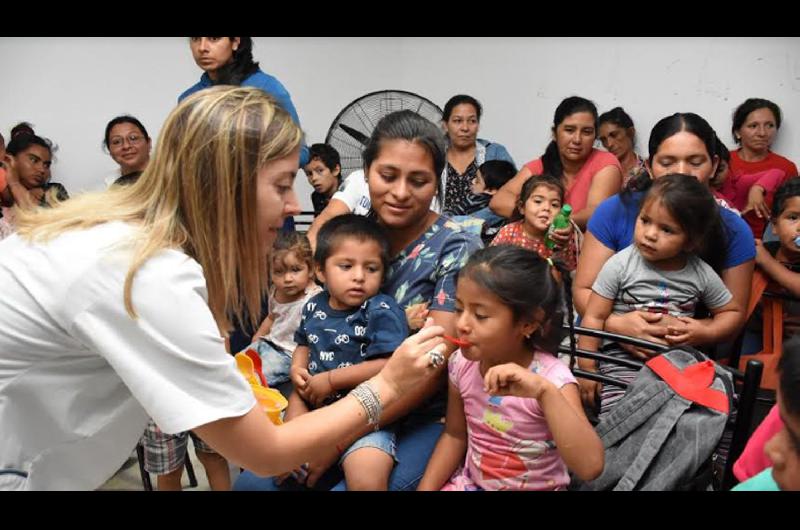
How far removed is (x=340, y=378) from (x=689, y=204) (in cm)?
120

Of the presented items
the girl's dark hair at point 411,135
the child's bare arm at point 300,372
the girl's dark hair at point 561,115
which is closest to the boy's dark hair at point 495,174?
the girl's dark hair at point 561,115

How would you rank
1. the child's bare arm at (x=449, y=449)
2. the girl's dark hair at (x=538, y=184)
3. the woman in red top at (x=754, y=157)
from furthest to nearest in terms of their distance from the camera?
1. the woman in red top at (x=754, y=157)
2. the girl's dark hair at (x=538, y=184)
3. the child's bare arm at (x=449, y=449)

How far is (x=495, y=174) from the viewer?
14.2 feet

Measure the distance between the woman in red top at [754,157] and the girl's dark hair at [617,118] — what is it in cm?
64

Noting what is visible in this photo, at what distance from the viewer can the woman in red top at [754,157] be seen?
4039mm

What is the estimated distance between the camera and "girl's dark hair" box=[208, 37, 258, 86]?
3.03m

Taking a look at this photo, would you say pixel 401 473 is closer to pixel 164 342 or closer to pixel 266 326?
pixel 164 342

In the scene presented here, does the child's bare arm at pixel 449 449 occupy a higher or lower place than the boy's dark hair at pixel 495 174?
lower

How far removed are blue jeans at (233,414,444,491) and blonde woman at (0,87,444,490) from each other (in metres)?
0.32

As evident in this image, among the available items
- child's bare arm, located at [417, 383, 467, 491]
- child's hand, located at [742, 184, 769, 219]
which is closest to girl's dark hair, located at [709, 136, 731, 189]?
child's hand, located at [742, 184, 769, 219]

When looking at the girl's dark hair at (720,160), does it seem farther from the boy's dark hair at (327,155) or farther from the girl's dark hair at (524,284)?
the boy's dark hair at (327,155)

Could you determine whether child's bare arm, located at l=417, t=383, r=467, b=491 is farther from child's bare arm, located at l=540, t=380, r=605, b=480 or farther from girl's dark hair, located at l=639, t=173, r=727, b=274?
girl's dark hair, located at l=639, t=173, r=727, b=274

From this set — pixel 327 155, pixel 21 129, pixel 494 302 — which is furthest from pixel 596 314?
pixel 21 129

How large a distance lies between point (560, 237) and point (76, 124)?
4.31 meters
